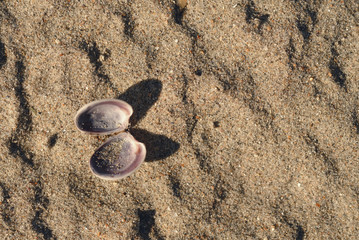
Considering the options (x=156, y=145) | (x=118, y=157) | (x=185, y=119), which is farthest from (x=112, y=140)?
(x=185, y=119)

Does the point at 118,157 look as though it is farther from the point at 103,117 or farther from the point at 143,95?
the point at 143,95

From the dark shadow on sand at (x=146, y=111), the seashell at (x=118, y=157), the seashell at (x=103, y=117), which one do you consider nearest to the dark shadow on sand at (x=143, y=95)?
the dark shadow on sand at (x=146, y=111)

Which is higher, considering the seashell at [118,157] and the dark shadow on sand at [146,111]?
the dark shadow on sand at [146,111]

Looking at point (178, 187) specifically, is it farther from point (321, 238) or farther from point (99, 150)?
point (321, 238)

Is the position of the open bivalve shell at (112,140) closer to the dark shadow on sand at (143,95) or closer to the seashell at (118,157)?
the seashell at (118,157)

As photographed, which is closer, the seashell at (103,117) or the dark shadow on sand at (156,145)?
the seashell at (103,117)

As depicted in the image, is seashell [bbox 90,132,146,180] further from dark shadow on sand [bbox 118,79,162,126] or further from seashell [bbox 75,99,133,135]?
dark shadow on sand [bbox 118,79,162,126]
